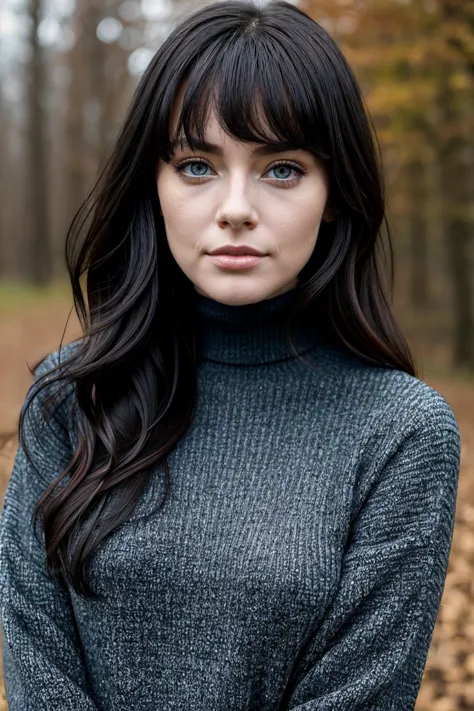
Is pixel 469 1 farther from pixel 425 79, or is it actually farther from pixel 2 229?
pixel 2 229

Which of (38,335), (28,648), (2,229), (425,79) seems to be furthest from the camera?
(2,229)

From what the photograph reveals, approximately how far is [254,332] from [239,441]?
0.29 metres

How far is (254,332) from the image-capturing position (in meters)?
2.02

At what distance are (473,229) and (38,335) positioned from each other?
246 inches

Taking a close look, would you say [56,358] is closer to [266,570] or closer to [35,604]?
[35,604]

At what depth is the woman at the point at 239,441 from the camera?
1.69 metres

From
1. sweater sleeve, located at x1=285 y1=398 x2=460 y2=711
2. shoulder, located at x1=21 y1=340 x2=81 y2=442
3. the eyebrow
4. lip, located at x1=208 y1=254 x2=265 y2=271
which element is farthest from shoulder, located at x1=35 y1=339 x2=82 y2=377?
sweater sleeve, located at x1=285 y1=398 x2=460 y2=711

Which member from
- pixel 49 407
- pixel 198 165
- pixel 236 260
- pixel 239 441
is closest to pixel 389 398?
pixel 239 441

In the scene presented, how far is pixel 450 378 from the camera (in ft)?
30.9

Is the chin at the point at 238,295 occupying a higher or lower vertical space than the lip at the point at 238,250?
lower

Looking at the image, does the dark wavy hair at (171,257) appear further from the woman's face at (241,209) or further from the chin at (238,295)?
the chin at (238,295)

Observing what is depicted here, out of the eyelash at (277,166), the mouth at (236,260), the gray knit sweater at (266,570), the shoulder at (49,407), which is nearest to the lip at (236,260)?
the mouth at (236,260)

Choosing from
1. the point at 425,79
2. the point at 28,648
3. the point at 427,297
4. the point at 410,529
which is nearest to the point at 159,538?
the point at 28,648

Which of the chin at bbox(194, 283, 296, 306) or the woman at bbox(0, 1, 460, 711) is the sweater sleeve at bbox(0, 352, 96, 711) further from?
the chin at bbox(194, 283, 296, 306)
